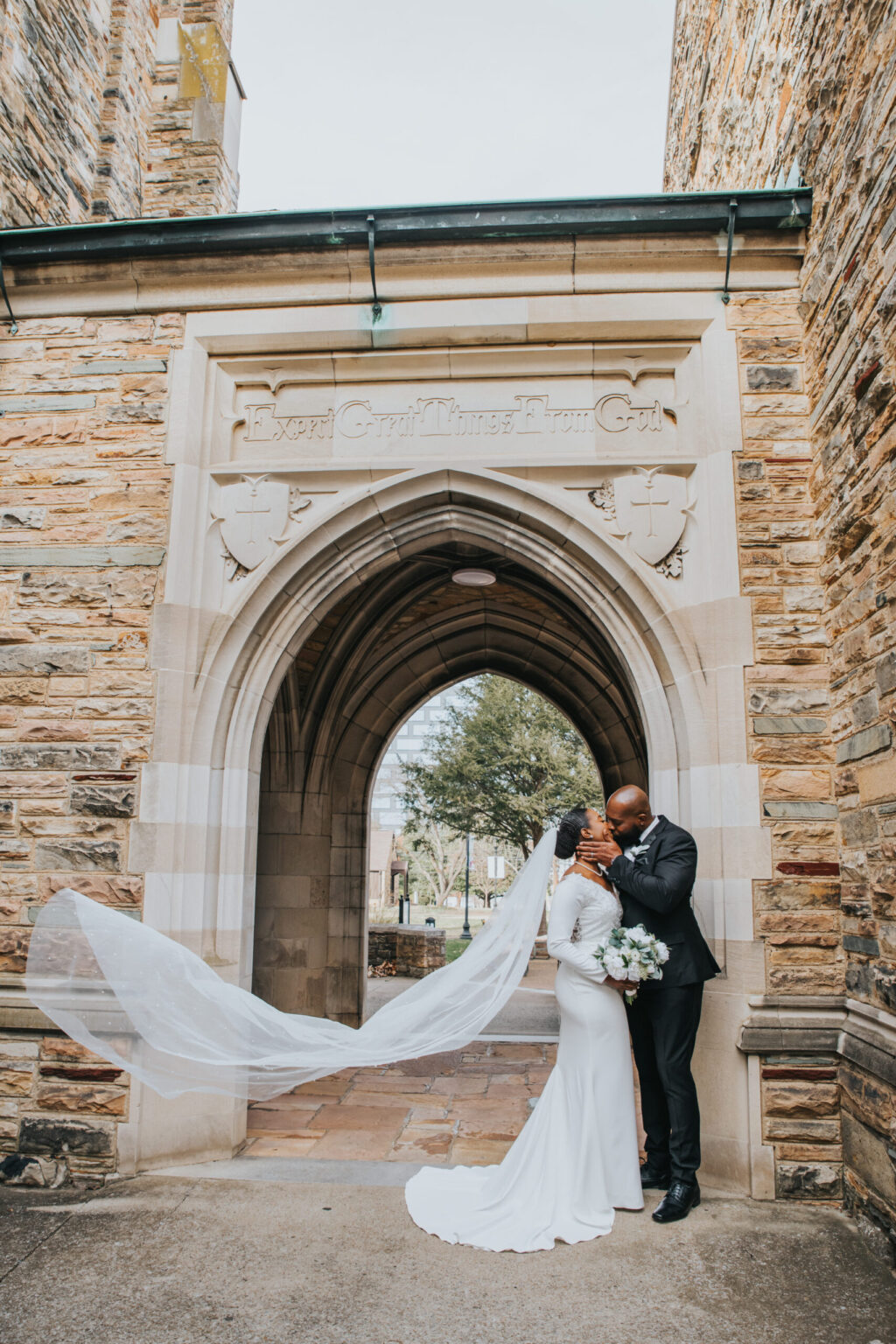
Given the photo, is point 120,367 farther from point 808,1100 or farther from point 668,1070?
point 808,1100

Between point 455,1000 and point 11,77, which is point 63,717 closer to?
point 455,1000

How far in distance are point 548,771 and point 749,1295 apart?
17.4 meters

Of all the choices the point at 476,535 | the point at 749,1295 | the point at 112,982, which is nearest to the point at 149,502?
the point at 476,535

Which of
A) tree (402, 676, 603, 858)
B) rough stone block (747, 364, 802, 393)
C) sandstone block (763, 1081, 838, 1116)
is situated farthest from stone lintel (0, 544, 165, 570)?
tree (402, 676, 603, 858)

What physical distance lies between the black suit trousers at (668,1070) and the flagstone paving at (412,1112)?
906 millimetres

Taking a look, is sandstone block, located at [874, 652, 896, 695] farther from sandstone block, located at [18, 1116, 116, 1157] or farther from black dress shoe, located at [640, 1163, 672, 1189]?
sandstone block, located at [18, 1116, 116, 1157]

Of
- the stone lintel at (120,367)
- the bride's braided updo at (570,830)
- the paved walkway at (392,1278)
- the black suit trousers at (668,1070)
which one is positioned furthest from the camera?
the stone lintel at (120,367)

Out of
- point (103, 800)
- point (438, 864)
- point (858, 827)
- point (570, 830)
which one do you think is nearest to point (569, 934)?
point (570, 830)

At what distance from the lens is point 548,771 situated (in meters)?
20.5

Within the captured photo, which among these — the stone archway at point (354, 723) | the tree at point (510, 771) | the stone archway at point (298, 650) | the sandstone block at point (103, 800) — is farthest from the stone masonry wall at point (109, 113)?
the tree at point (510, 771)

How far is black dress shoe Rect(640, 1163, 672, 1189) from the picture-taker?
13.7 feet

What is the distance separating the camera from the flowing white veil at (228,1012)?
12.9 ft

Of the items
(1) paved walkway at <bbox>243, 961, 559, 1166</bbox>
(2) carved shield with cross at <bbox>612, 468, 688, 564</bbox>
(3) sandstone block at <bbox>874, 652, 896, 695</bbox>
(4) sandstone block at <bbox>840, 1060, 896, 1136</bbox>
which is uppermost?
(2) carved shield with cross at <bbox>612, 468, 688, 564</bbox>

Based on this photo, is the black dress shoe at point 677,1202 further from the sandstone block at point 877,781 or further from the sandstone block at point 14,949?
the sandstone block at point 14,949
